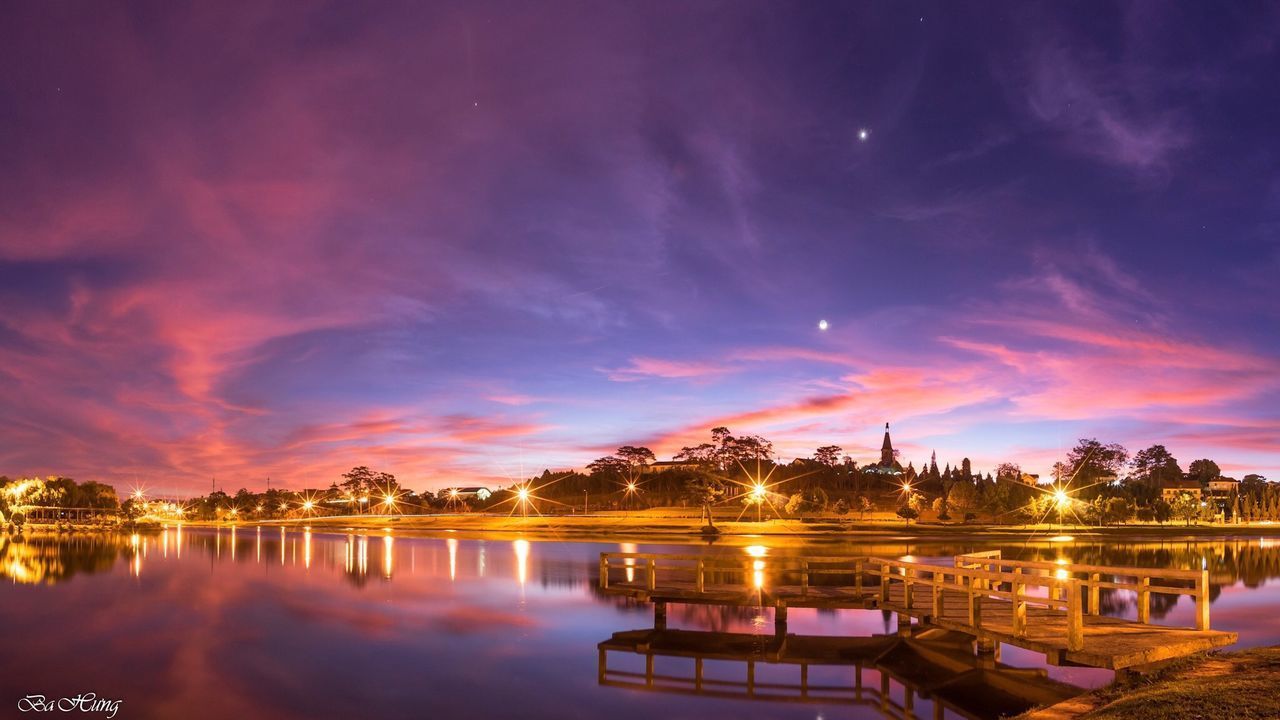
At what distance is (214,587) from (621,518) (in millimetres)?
70291

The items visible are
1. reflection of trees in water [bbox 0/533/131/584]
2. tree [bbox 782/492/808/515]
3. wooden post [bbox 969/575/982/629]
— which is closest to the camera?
wooden post [bbox 969/575/982/629]

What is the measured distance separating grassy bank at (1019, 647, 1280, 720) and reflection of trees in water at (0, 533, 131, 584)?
4919cm

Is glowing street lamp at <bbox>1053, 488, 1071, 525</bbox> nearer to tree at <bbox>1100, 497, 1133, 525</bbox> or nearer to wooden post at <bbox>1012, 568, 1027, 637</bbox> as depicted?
tree at <bbox>1100, 497, 1133, 525</bbox>

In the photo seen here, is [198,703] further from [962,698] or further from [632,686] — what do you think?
[962,698]

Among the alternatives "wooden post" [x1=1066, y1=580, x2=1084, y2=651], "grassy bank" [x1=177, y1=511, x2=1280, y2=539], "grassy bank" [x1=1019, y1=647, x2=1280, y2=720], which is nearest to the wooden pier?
"wooden post" [x1=1066, y1=580, x2=1084, y2=651]

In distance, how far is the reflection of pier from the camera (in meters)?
18.2

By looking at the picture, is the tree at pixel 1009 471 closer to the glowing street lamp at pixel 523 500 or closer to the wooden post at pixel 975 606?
the glowing street lamp at pixel 523 500

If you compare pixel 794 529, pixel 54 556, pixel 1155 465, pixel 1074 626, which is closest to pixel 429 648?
pixel 1074 626

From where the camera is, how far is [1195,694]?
1274 centimetres

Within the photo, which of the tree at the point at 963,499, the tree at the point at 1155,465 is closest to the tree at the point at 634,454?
the tree at the point at 963,499

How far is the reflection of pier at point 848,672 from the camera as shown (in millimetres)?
18203

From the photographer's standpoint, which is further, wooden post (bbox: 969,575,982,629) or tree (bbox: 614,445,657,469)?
tree (bbox: 614,445,657,469)

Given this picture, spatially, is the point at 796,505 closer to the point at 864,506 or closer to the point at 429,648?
the point at 864,506

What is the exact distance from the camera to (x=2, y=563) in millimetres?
54312
